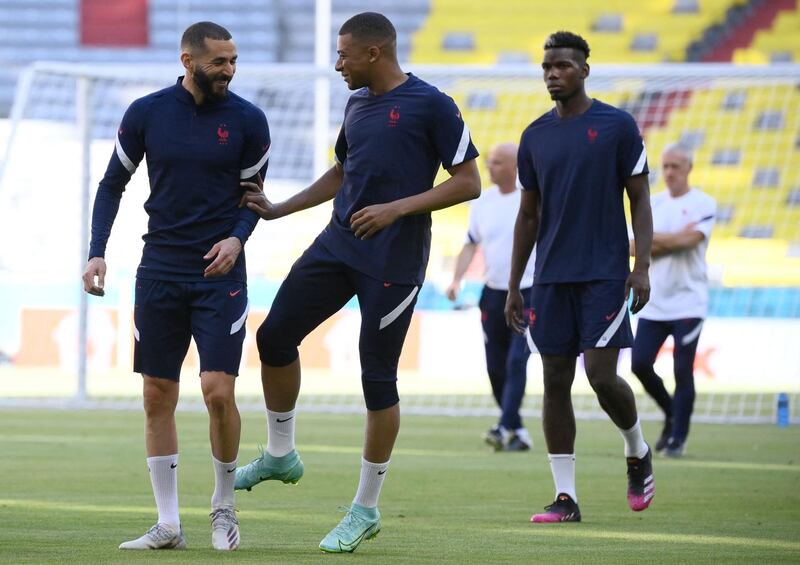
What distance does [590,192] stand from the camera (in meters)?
6.64

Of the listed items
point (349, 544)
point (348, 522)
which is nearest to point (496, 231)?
point (348, 522)

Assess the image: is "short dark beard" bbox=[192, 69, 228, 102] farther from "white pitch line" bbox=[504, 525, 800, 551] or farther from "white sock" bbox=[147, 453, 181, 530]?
"white pitch line" bbox=[504, 525, 800, 551]

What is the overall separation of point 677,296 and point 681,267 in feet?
0.77

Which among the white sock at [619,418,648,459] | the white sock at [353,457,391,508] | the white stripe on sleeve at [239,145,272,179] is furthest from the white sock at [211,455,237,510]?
the white sock at [619,418,648,459]

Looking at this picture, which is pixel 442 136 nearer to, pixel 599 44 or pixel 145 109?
pixel 145 109

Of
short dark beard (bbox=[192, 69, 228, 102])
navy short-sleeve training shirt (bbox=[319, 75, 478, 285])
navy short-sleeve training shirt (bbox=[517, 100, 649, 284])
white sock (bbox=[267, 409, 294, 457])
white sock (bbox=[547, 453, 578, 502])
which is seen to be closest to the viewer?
short dark beard (bbox=[192, 69, 228, 102])

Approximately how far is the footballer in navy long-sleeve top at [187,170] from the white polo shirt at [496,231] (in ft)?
16.8

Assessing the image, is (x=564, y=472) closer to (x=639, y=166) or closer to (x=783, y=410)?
(x=639, y=166)

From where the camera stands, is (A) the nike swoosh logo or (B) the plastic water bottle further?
(B) the plastic water bottle

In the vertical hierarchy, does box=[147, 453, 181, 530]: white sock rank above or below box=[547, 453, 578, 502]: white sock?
above

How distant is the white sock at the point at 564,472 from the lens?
675cm

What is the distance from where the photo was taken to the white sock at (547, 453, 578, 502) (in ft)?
22.2

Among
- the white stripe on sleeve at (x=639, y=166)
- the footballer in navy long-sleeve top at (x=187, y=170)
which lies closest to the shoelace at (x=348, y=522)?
the footballer in navy long-sleeve top at (x=187, y=170)

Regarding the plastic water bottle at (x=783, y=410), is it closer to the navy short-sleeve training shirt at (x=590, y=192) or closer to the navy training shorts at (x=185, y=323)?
the navy short-sleeve training shirt at (x=590, y=192)
